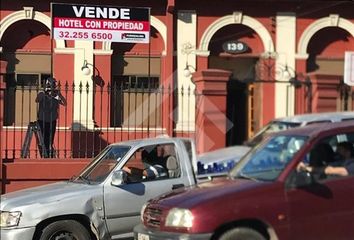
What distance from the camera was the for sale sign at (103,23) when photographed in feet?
48.1

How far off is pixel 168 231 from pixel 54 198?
2.06 meters

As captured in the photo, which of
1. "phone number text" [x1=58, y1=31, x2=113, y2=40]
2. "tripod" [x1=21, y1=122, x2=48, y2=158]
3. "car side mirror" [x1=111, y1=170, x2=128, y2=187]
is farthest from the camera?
"phone number text" [x1=58, y1=31, x2=113, y2=40]

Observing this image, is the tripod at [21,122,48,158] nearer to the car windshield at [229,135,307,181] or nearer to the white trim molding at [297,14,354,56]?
the car windshield at [229,135,307,181]

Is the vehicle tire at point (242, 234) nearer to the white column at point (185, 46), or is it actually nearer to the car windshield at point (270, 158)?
the car windshield at point (270, 158)

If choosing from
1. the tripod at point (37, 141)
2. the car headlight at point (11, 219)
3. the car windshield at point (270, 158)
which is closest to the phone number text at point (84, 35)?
the tripod at point (37, 141)

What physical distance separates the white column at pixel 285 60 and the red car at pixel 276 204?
39.7ft

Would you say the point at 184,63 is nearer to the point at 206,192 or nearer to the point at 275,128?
the point at 275,128

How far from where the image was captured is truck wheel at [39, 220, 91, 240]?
7.88 m

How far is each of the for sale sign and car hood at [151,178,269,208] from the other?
8440 millimetres

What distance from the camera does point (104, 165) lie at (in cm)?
875

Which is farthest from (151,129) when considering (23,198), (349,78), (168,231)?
(168,231)

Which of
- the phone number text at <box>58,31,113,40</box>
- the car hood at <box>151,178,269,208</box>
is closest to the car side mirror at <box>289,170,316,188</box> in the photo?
the car hood at <box>151,178,269,208</box>

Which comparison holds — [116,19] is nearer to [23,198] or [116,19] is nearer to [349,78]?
[349,78]

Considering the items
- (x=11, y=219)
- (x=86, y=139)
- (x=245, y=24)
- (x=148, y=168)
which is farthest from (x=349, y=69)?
(x=245, y=24)
